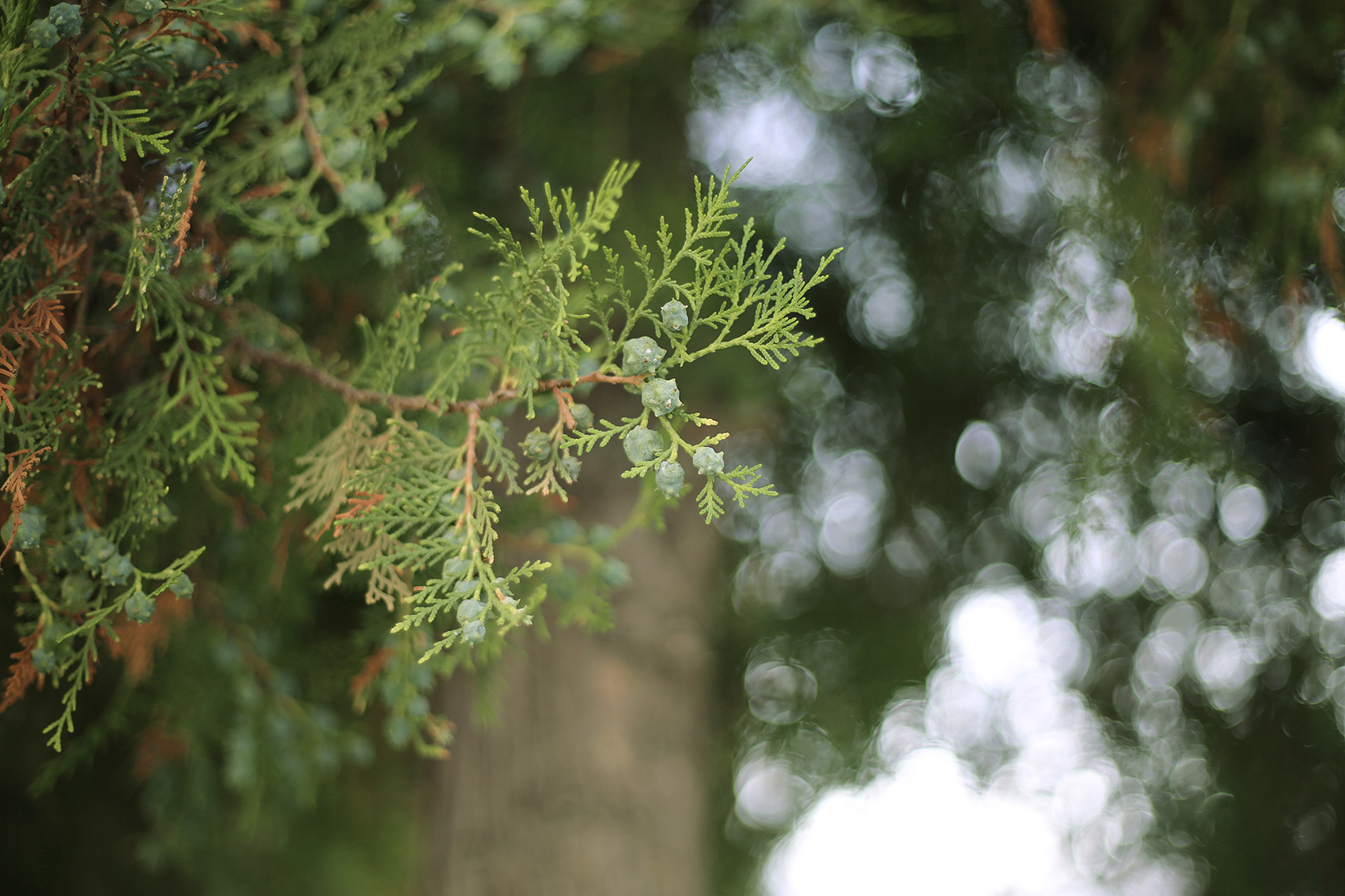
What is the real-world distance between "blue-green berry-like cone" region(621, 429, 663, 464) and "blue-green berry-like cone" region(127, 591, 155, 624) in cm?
52

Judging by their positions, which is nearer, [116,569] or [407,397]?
[116,569]

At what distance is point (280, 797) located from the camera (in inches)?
77.6

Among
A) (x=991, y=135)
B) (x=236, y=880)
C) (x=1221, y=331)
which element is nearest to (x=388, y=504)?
(x=1221, y=331)

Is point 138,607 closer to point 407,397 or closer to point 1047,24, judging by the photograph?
point 407,397

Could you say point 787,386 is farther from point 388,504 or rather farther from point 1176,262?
point 388,504

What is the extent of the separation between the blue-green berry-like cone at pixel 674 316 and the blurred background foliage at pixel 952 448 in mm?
670

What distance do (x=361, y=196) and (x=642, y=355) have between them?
1.73ft

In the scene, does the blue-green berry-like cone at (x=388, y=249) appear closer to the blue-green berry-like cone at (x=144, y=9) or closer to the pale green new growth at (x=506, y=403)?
the pale green new growth at (x=506, y=403)

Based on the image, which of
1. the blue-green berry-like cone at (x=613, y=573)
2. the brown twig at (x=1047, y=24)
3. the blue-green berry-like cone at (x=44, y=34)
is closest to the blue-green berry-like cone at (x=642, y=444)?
the blue-green berry-like cone at (x=613, y=573)

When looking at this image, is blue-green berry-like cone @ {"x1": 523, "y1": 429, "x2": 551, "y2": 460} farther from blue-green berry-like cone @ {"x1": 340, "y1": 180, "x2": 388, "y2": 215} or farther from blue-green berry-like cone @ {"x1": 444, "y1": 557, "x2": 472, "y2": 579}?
blue-green berry-like cone @ {"x1": 340, "y1": 180, "x2": 388, "y2": 215}

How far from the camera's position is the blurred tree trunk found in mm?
1751

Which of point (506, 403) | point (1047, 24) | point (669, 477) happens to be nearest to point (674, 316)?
point (669, 477)

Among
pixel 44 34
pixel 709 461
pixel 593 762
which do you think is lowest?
pixel 593 762

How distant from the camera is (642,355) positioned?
76cm
